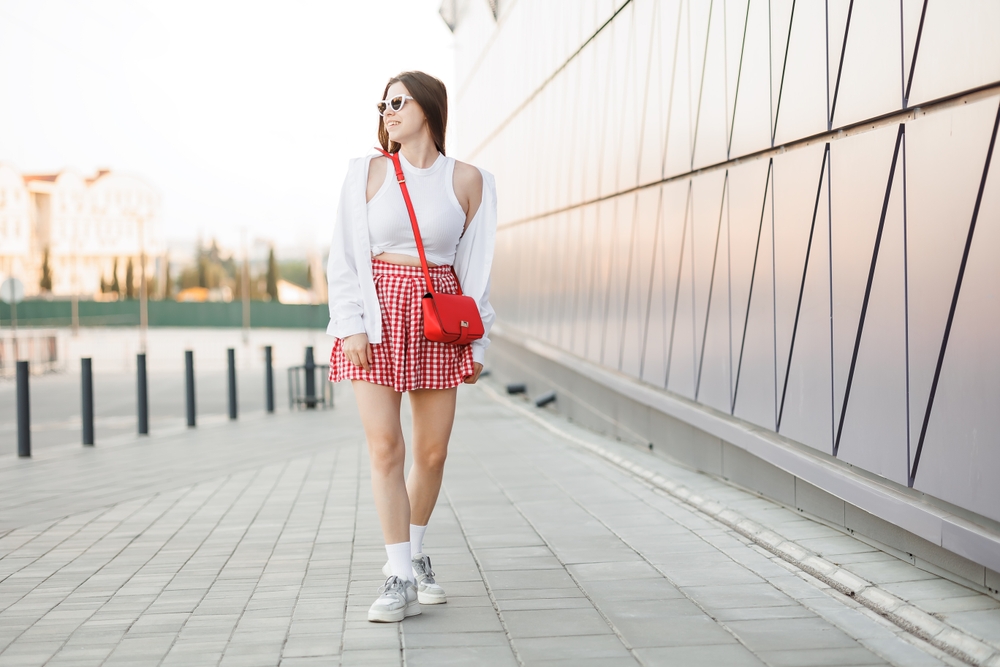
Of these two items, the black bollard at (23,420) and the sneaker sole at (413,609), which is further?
the black bollard at (23,420)

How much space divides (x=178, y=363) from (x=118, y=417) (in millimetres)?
15808

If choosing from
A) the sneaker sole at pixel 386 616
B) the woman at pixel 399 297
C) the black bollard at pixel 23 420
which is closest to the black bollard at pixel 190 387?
the black bollard at pixel 23 420

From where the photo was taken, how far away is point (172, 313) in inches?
2977

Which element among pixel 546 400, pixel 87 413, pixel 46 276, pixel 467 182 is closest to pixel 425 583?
pixel 467 182

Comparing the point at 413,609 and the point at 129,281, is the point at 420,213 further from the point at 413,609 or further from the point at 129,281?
the point at 129,281

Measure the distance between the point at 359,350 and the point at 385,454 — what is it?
0.41 metres

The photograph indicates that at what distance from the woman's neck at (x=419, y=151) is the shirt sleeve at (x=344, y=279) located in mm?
216

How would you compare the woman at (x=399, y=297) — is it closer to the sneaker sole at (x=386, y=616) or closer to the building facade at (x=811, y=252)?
the sneaker sole at (x=386, y=616)

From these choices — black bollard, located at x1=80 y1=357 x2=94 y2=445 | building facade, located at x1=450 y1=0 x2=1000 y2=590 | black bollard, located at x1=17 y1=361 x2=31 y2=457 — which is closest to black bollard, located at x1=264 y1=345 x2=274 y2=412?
black bollard, located at x1=80 y1=357 x2=94 y2=445

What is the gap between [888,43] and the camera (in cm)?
456

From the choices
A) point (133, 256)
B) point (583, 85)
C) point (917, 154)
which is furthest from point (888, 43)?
point (133, 256)

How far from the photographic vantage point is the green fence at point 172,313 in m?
70.4

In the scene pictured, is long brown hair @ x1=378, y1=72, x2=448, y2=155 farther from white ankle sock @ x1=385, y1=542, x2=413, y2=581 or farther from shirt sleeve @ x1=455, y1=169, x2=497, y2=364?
white ankle sock @ x1=385, y1=542, x2=413, y2=581

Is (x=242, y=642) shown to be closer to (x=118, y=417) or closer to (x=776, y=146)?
(x=776, y=146)
